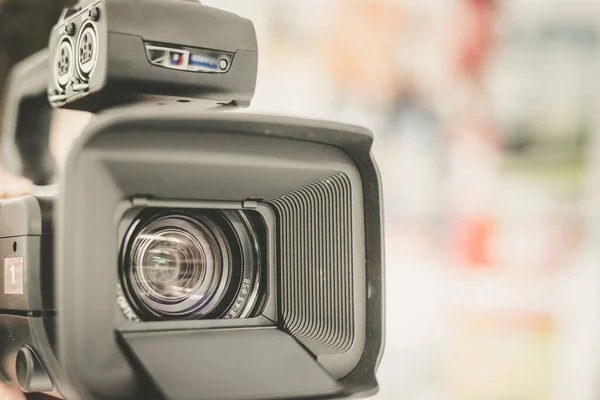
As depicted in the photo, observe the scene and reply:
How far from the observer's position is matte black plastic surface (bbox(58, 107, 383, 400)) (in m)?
0.57

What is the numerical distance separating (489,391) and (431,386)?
88mm

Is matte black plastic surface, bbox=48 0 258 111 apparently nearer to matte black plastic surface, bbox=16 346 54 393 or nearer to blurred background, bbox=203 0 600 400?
matte black plastic surface, bbox=16 346 54 393

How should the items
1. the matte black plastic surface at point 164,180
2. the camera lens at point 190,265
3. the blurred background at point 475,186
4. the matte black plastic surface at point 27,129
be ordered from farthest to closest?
the blurred background at point 475,186, the matte black plastic surface at point 27,129, the camera lens at point 190,265, the matte black plastic surface at point 164,180

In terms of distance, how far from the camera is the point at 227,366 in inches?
24.3

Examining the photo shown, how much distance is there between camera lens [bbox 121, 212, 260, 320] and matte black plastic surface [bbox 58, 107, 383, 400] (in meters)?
0.04

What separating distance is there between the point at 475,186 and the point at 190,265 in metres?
0.51

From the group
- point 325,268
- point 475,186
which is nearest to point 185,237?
point 325,268

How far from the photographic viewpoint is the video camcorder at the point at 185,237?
579mm

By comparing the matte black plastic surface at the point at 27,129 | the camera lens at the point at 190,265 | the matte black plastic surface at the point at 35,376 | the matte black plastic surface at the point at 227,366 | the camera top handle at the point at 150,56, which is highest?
the camera top handle at the point at 150,56

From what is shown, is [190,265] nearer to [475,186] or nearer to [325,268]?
[325,268]

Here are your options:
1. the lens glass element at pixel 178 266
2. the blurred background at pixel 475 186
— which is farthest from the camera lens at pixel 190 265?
the blurred background at pixel 475 186

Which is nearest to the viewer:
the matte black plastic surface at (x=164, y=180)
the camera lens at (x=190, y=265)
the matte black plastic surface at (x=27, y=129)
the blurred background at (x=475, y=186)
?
the matte black plastic surface at (x=164, y=180)

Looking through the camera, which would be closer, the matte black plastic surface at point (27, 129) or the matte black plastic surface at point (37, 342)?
the matte black plastic surface at point (37, 342)

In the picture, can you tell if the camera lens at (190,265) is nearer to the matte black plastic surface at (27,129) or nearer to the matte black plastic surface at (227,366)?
the matte black plastic surface at (227,366)
